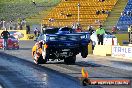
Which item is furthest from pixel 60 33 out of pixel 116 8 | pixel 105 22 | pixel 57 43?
pixel 116 8

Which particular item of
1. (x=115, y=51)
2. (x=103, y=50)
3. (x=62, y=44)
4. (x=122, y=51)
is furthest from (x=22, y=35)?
(x=62, y=44)

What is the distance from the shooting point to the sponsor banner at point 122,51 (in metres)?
24.8

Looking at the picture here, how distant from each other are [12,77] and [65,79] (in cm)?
189

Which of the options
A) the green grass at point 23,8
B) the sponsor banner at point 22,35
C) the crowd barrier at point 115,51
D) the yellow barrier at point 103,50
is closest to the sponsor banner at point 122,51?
the crowd barrier at point 115,51

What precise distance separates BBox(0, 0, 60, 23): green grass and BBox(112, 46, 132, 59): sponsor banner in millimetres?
45112

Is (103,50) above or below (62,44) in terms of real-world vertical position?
below

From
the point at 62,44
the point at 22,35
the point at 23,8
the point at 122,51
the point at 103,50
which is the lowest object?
the point at 22,35

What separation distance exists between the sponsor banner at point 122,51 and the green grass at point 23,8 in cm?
4511

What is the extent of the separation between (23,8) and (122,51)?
56033 mm

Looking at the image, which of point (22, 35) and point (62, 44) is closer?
point (62, 44)

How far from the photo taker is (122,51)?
84.1ft

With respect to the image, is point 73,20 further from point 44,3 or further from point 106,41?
point 106,41

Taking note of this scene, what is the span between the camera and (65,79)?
13383 mm

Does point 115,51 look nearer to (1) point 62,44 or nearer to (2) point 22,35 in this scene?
(1) point 62,44
